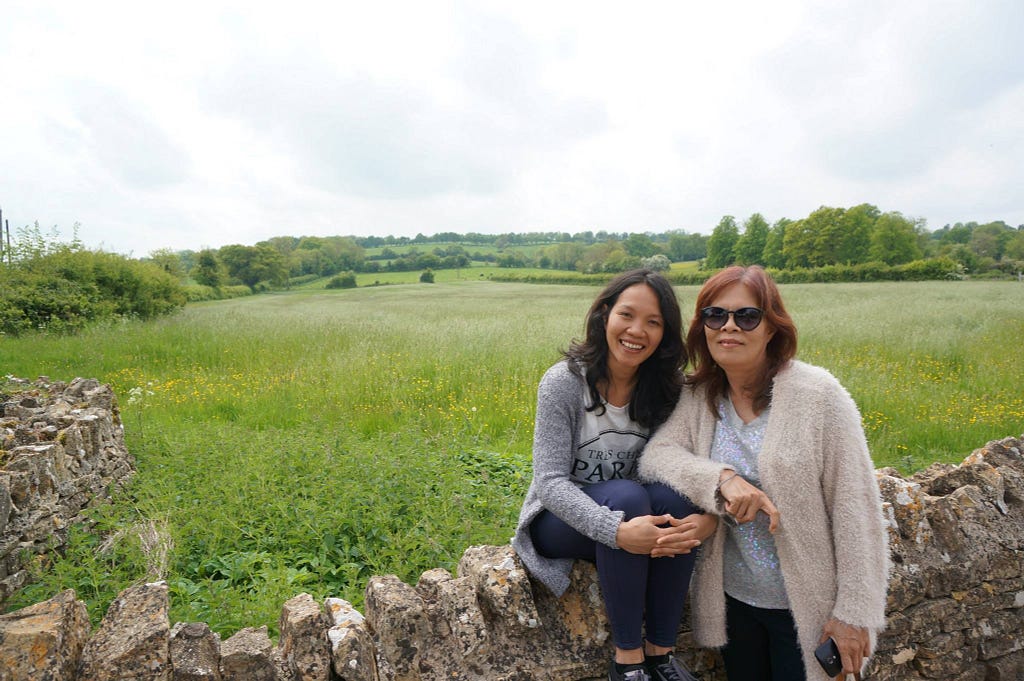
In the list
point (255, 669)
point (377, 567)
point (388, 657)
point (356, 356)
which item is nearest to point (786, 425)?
point (388, 657)

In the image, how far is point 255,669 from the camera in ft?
6.09

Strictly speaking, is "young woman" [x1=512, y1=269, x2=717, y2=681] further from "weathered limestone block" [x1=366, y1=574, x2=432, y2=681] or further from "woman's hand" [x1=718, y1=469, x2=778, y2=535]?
"weathered limestone block" [x1=366, y1=574, x2=432, y2=681]

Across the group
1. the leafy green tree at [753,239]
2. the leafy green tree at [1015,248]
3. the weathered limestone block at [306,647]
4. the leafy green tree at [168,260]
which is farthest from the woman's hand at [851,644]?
the leafy green tree at [1015,248]

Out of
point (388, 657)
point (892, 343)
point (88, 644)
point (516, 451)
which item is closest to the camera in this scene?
point (88, 644)

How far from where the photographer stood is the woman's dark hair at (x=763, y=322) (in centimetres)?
222

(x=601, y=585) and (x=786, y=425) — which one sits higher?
(x=786, y=425)

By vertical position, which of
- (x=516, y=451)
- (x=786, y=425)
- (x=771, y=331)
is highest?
(x=771, y=331)

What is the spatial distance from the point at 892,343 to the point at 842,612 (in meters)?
11.7

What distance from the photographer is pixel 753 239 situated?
29.4m

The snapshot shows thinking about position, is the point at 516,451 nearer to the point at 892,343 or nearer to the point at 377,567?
the point at 377,567

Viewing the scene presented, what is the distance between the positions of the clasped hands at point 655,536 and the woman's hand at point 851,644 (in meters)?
0.62

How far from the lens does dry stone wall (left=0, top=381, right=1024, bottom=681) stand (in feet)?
5.85

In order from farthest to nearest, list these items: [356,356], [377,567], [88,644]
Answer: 1. [356,356]
2. [377,567]
3. [88,644]

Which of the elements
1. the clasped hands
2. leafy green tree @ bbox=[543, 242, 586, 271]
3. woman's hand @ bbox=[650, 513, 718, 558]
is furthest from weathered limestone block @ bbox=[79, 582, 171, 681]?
leafy green tree @ bbox=[543, 242, 586, 271]
